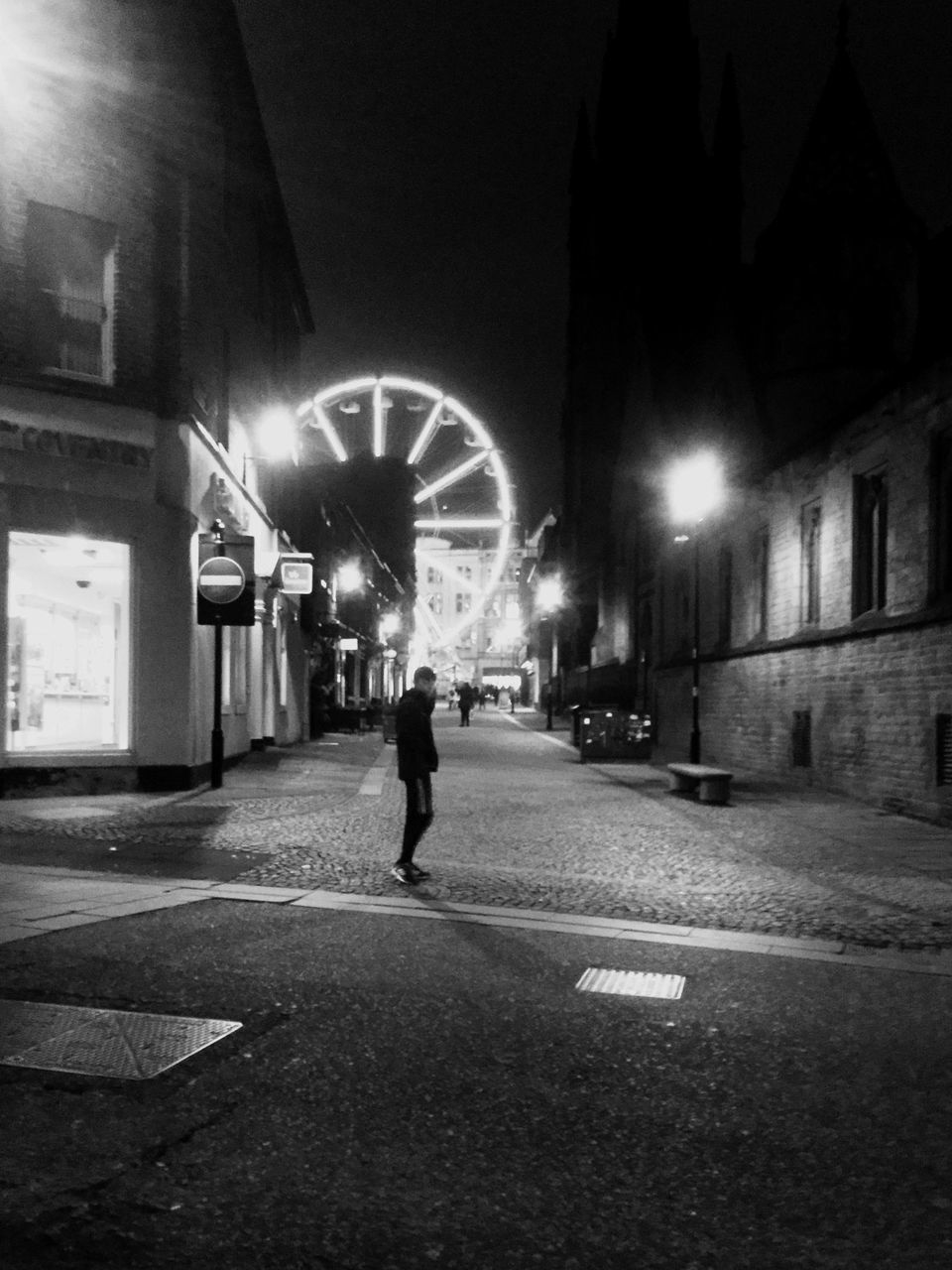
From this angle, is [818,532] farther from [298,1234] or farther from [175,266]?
[298,1234]

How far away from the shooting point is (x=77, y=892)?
8812mm

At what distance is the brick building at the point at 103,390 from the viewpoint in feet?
51.1

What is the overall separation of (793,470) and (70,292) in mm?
12246

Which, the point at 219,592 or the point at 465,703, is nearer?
the point at 219,592

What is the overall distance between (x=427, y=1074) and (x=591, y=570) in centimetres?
6177

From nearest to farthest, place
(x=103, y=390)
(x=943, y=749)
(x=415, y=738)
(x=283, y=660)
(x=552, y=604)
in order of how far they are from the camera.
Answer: (x=415, y=738), (x=943, y=749), (x=103, y=390), (x=283, y=660), (x=552, y=604)

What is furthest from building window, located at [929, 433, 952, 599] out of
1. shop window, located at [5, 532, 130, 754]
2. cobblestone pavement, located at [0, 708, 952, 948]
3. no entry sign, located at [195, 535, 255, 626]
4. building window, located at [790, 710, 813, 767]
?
shop window, located at [5, 532, 130, 754]

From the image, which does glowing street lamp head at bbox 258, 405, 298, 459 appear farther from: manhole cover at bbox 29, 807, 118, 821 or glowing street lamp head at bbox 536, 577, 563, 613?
glowing street lamp head at bbox 536, 577, 563, 613

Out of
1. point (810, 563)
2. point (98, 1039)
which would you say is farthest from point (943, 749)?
point (98, 1039)

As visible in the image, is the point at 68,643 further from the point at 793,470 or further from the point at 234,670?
the point at 793,470

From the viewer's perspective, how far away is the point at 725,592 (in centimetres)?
2627

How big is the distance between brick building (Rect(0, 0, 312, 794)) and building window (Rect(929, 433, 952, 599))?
405 inches

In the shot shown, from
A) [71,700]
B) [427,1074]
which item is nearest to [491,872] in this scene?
[427,1074]

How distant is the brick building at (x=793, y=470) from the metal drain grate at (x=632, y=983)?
8.99 meters
